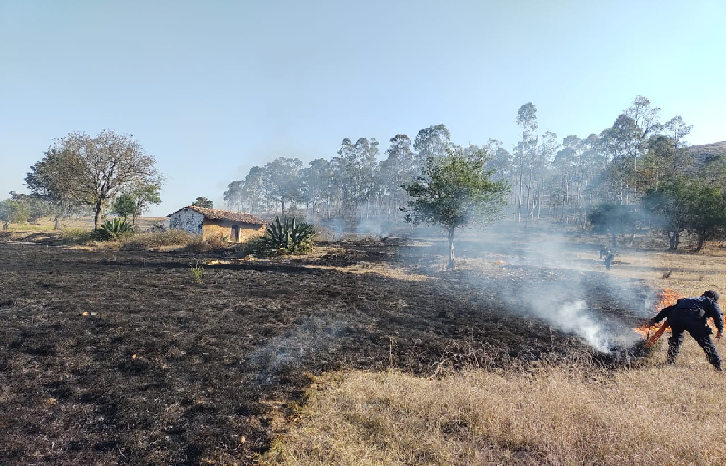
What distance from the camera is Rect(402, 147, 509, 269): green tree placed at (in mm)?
16406

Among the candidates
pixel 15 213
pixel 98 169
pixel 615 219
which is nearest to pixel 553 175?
pixel 615 219

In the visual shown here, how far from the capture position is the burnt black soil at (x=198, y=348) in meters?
3.44

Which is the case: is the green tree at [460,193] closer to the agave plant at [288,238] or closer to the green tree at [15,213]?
the agave plant at [288,238]

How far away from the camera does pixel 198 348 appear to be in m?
5.94

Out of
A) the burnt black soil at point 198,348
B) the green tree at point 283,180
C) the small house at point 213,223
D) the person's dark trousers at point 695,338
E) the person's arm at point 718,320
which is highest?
the green tree at point 283,180

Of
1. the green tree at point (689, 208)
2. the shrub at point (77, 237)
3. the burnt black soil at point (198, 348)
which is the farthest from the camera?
the shrub at point (77, 237)

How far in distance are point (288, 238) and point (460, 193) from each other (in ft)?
34.1

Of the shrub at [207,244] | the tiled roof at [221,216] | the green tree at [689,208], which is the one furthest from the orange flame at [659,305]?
the tiled roof at [221,216]

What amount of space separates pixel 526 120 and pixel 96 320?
48171mm

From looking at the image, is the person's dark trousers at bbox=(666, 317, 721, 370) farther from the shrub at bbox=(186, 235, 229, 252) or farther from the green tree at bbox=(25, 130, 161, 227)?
the green tree at bbox=(25, 130, 161, 227)

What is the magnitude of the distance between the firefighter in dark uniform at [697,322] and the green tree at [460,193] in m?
10.9

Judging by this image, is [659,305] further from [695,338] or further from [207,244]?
[207,244]

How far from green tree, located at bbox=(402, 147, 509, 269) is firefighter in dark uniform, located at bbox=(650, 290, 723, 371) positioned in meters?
10.9

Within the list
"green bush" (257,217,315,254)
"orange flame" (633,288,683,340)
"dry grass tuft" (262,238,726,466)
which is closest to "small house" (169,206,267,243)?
"green bush" (257,217,315,254)
